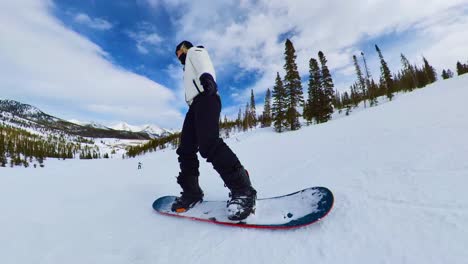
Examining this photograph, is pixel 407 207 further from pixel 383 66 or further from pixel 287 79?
pixel 383 66

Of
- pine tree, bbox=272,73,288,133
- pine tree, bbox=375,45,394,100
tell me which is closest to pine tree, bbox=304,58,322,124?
pine tree, bbox=272,73,288,133

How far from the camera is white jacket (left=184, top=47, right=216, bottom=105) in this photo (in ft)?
8.68

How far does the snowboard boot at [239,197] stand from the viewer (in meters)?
2.10

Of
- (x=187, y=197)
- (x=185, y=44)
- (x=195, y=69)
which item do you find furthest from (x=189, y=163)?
A: (x=185, y=44)

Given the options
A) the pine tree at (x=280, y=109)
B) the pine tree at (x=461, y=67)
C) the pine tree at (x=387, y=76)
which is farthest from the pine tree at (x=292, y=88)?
the pine tree at (x=461, y=67)

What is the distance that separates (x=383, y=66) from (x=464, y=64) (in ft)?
102

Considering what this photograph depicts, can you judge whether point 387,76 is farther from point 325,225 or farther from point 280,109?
point 325,225

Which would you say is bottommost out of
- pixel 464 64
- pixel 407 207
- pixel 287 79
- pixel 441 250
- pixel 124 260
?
pixel 124 260

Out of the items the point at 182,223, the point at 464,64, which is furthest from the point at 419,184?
the point at 464,64

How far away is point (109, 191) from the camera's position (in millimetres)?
4141

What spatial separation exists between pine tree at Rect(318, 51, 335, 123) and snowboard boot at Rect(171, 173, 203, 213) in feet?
90.9

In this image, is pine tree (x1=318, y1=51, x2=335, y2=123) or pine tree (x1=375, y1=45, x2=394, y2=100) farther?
pine tree (x1=375, y1=45, x2=394, y2=100)

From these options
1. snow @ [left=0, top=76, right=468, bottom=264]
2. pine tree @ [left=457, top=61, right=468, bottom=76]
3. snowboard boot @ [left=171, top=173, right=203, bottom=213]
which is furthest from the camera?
pine tree @ [left=457, top=61, right=468, bottom=76]

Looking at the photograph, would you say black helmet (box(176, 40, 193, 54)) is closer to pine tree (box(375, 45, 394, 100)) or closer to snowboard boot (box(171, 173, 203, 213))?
snowboard boot (box(171, 173, 203, 213))
